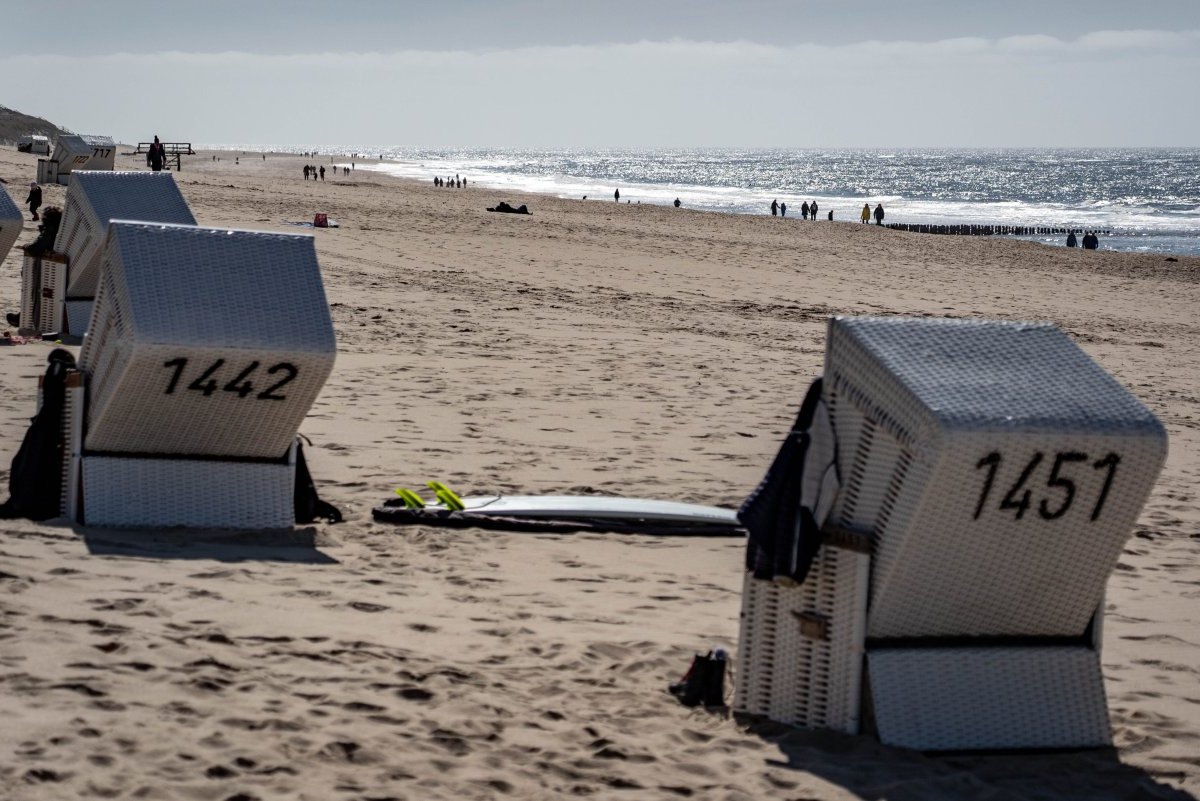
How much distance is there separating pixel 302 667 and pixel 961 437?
247cm

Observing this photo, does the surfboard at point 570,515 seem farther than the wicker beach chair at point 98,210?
Result: No

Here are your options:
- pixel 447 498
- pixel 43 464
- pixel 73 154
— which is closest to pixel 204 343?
pixel 43 464

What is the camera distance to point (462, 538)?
775 centimetres

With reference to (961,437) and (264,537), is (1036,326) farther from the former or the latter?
(264,537)

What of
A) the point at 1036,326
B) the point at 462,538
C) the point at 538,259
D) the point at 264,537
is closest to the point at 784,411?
the point at 462,538

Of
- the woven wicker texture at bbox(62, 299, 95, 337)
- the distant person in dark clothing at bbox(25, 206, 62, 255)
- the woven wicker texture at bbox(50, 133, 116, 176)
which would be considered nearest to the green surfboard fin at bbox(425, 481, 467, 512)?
the woven wicker texture at bbox(62, 299, 95, 337)

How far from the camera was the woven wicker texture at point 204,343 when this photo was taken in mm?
7129

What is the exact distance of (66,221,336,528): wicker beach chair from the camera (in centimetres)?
716

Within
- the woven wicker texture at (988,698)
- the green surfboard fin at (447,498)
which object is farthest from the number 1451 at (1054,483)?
the green surfboard fin at (447,498)

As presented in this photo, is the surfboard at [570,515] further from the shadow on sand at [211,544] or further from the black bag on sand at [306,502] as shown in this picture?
the shadow on sand at [211,544]

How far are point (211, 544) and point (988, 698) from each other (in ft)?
12.5

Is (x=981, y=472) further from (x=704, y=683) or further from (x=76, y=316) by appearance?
(x=76, y=316)

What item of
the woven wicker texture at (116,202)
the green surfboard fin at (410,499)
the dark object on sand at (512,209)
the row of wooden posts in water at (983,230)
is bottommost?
the green surfboard fin at (410,499)

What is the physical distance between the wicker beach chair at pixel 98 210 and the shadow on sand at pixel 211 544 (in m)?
6.07
